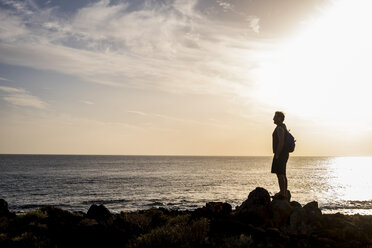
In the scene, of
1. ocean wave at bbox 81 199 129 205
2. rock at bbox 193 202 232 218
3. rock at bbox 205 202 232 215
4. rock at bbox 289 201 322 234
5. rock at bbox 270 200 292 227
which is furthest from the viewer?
ocean wave at bbox 81 199 129 205

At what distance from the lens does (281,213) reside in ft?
33.0

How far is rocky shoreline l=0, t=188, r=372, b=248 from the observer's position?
7332mm

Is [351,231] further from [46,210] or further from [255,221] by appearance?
[46,210]

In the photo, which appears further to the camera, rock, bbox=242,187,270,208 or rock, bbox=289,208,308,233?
rock, bbox=242,187,270,208

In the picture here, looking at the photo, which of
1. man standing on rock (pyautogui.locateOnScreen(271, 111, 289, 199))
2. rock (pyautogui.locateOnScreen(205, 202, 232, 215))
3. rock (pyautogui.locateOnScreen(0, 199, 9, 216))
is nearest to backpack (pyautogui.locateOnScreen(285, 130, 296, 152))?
man standing on rock (pyautogui.locateOnScreen(271, 111, 289, 199))

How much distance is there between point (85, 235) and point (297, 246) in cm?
512

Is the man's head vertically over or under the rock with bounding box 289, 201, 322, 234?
over

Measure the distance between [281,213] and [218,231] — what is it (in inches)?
105

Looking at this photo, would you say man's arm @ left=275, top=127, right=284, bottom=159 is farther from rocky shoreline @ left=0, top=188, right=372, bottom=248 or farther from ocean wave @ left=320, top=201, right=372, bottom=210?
ocean wave @ left=320, top=201, right=372, bottom=210

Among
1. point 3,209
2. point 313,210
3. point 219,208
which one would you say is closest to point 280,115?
point 313,210

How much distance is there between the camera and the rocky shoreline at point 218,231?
733 cm

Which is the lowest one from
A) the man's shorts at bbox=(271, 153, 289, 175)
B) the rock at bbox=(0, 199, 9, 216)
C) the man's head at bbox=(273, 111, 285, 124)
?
the rock at bbox=(0, 199, 9, 216)

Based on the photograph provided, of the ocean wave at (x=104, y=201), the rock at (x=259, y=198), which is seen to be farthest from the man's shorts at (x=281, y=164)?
the ocean wave at (x=104, y=201)

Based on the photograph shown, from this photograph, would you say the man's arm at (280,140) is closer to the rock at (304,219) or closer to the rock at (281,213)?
the rock at (281,213)
